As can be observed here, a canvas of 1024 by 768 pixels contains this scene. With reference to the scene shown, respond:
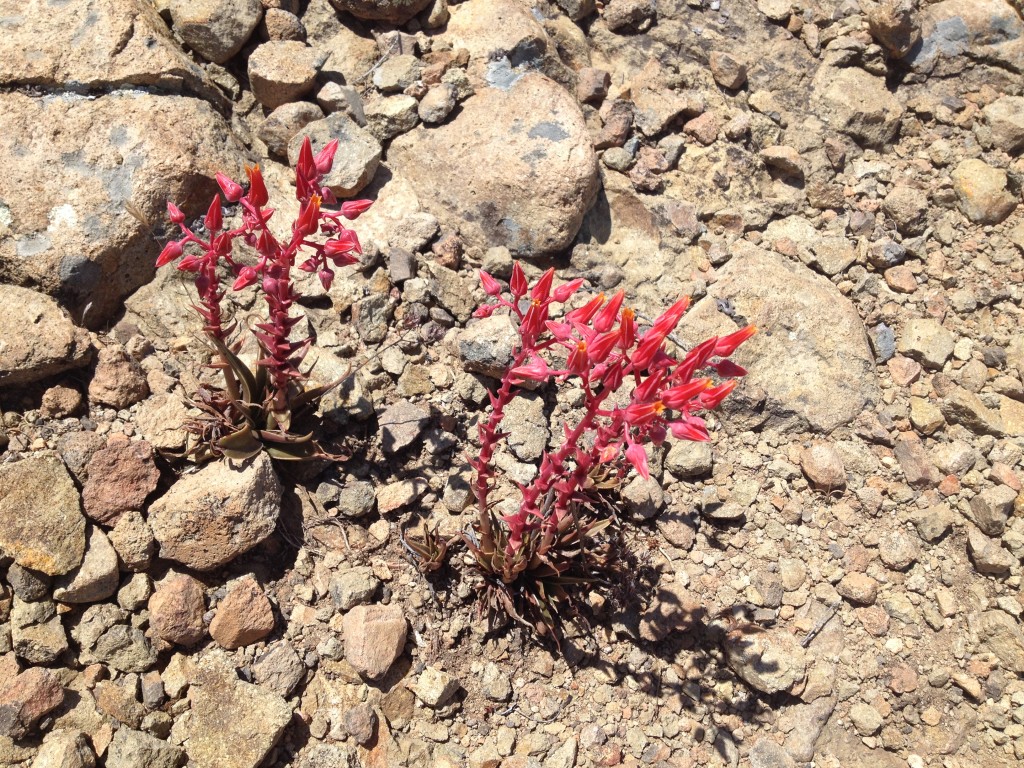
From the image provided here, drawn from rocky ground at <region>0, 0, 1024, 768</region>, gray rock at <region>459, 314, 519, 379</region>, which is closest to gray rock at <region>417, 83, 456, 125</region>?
rocky ground at <region>0, 0, 1024, 768</region>

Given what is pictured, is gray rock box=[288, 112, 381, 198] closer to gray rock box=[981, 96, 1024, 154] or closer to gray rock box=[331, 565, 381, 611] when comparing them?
gray rock box=[331, 565, 381, 611]

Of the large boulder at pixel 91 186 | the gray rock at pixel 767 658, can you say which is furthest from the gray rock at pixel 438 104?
the gray rock at pixel 767 658

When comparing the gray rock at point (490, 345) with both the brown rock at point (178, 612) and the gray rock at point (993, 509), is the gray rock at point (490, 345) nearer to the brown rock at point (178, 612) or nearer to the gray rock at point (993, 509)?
the brown rock at point (178, 612)

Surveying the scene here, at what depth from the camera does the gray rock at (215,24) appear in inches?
209

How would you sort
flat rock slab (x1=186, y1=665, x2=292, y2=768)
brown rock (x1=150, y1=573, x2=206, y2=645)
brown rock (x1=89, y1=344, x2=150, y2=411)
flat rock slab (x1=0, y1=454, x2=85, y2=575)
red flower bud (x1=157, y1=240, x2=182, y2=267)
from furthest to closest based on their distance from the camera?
brown rock (x1=89, y1=344, x2=150, y2=411)
brown rock (x1=150, y1=573, x2=206, y2=645)
flat rock slab (x1=0, y1=454, x2=85, y2=575)
flat rock slab (x1=186, y1=665, x2=292, y2=768)
red flower bud (x1=157, y1=240, x2=182, y2=267)

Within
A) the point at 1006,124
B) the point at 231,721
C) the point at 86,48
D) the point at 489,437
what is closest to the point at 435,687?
the point at 231,721

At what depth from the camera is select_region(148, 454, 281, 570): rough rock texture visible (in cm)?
407

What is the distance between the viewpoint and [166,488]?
4352mm

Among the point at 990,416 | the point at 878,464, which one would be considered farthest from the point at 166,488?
the point at 990,416

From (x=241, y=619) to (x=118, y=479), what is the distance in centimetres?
101

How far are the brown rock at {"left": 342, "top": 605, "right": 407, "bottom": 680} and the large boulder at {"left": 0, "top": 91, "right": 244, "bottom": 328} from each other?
2.48 meters

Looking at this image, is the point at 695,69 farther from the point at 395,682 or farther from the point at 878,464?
the point at 395,682

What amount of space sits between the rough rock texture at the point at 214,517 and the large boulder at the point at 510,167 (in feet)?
7.64

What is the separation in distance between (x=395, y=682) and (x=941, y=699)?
3.18 meters
